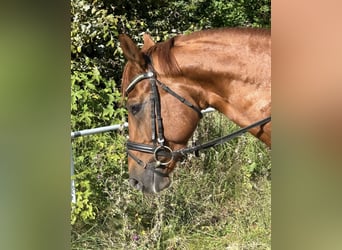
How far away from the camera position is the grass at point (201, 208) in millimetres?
2471

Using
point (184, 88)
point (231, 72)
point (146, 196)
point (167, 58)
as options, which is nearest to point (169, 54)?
point (167, 58)

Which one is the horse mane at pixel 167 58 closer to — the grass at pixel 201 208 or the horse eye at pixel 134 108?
the horse eye at pixel 134 108

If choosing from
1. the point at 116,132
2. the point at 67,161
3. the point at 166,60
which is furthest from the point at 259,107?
the point at 116,132

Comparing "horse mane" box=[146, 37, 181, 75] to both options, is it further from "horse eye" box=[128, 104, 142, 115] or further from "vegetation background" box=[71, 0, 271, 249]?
"vegetation background" box=[71, 0, 271, 249]

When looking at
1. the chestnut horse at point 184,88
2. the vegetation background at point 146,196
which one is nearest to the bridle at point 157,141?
the chestnut horse at point 184,88

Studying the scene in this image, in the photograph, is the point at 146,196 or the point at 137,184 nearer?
the point at 137,184

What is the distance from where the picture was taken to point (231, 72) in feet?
4.88

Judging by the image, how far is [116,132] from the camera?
2598 mm

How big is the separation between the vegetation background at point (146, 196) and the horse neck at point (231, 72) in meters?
0.87

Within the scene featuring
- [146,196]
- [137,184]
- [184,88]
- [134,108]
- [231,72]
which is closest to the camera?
[231,72]

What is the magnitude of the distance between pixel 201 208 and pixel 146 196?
32 centimetres

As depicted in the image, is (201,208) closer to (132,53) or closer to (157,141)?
(157,141)

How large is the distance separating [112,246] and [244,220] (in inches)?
29.4
